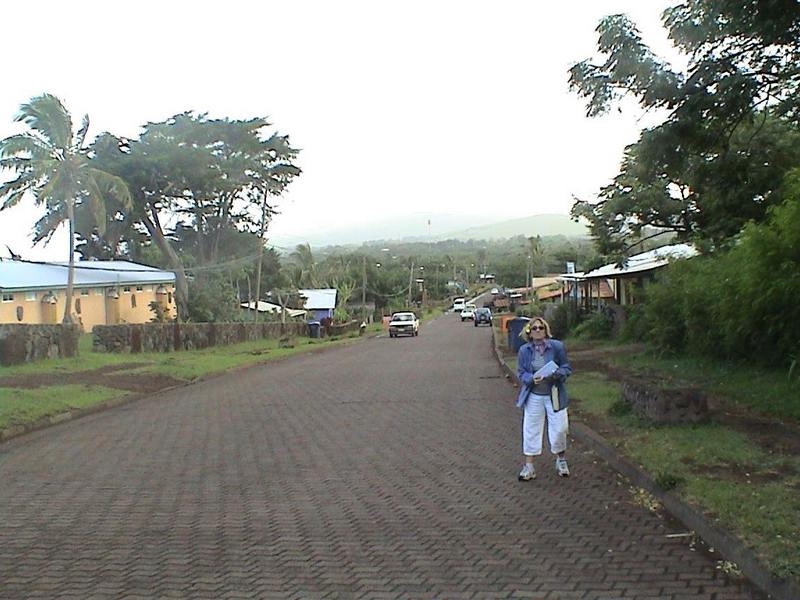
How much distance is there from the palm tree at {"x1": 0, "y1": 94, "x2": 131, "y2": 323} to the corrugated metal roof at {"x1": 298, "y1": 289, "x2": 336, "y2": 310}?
4416cm

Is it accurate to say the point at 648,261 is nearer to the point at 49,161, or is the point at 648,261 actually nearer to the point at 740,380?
the point at 740,380

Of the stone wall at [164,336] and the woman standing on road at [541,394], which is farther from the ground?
Result: the stone wall at [164,336]

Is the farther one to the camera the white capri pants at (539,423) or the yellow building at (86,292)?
the yellow building at (86,292)

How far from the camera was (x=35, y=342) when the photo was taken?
26.3 metres

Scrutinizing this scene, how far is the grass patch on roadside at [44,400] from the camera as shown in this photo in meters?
15.0

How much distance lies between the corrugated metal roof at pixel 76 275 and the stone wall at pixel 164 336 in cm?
867

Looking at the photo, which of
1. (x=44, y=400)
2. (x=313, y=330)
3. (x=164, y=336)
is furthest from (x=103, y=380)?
(x=313, y=330)

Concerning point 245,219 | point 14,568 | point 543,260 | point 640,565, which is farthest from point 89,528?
point 543,260

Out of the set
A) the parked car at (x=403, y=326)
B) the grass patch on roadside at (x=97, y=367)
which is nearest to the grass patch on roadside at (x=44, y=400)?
the grass patch on roadside at (x=97, y=367)

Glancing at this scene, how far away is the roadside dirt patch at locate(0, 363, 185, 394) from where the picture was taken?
2055cm

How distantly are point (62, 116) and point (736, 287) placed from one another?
29168 millimetres

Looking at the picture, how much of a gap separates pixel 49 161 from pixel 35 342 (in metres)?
12.7

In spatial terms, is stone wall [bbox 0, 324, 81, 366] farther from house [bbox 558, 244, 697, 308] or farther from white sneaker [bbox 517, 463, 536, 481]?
white sneaker [bbox 517, 463, 536, 481]

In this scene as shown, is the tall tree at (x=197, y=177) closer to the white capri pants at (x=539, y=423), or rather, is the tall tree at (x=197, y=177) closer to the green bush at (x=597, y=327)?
the green bush at (x=597, y=327)
